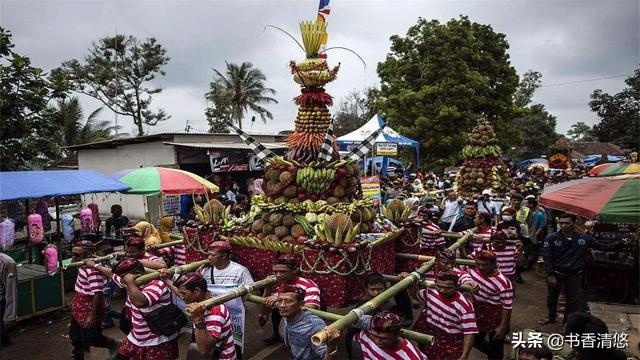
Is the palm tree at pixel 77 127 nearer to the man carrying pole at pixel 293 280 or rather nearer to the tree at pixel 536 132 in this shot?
the man carrying pole at pixel 293 280

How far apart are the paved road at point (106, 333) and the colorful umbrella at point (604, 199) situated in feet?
6.88

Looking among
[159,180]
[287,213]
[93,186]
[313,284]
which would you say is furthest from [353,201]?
[159,180]

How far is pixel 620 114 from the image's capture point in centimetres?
2459

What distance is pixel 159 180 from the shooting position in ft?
29.5

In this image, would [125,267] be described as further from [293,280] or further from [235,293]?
[293,280]

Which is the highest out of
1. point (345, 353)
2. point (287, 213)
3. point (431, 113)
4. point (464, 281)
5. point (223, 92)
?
point (223, 92)

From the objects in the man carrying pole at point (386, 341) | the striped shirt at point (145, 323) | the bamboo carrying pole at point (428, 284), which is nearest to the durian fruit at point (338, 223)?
the bamboo carrying pole at point (428, 284)

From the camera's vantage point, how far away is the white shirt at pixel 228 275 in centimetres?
436

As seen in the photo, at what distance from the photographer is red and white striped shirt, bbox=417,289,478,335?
3.48m

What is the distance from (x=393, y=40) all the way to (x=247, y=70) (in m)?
11.6

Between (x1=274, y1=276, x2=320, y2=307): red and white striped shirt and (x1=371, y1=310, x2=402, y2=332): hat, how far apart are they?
1.10 meters

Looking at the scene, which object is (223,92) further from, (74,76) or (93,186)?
(93,186)

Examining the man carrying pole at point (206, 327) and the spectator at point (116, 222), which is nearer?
the man carrying pole at point (206, 327)

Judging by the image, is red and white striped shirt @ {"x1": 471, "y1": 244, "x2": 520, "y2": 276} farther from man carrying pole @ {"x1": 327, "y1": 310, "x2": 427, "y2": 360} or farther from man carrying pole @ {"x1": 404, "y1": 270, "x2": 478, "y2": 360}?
man carrying pole @ {"x1": 327, "y1": 310, "x2": 427, "y2": 360}
